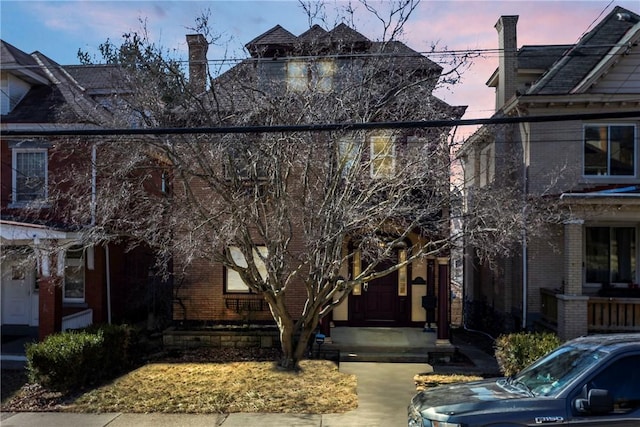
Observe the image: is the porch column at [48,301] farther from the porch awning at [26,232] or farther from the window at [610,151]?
the window at [610,151]

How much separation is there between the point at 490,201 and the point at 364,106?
314 cm

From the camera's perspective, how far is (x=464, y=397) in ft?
18.1

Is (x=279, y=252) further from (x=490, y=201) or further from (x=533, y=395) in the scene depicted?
(x=533, y=395)

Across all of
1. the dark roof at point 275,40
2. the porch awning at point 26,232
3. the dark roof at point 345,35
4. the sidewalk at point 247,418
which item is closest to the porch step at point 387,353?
the sidewalk at point 247,418

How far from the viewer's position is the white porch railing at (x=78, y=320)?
43.4ft

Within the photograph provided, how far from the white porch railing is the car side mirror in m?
12.1

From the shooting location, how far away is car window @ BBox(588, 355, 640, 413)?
492 centimetres

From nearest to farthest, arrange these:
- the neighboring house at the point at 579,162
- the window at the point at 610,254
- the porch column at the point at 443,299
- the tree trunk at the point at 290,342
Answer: the tree trunk at the point at 290,342 < the porch column at the point at 443,299 < the neighboring house at the point at 579,162 < the window at the point at 610,254

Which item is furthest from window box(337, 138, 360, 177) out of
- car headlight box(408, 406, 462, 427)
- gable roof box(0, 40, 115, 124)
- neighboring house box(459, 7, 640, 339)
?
gable roof box(0, 40, 115, 124)

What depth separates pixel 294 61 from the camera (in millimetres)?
11008

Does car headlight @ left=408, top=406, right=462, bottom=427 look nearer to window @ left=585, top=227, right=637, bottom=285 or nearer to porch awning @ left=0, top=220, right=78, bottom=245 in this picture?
porch awning @ left=0, top=220, right=78, bottom=245

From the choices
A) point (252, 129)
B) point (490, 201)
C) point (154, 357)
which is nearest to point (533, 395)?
point (252, 129)

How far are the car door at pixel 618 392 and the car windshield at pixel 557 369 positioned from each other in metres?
0.16

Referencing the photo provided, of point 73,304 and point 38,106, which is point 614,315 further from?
point 38,106
